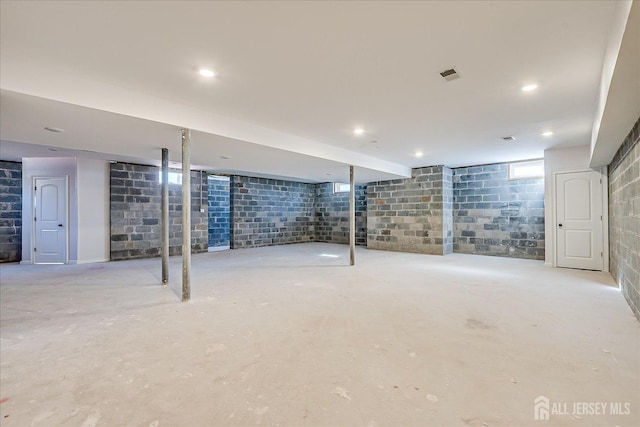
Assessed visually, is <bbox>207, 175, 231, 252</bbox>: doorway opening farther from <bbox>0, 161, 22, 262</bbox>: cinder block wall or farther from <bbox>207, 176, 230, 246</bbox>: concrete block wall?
<bbox>0, 161, 22, 262</bbox>: cinder block wall

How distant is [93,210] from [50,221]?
3.07 ft

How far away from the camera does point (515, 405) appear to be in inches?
66.4

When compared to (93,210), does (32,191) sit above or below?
above

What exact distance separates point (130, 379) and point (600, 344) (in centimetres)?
365

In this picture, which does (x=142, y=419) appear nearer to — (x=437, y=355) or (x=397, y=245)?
(x=437, y=355)

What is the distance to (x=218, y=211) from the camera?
11234 millimetres

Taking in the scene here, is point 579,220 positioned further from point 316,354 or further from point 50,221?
point 50,221

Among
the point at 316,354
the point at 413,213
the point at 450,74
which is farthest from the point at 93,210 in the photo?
the point at 413,213

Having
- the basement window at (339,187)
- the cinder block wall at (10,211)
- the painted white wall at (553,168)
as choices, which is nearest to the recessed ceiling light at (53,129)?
the cinder block wall at (10,211)

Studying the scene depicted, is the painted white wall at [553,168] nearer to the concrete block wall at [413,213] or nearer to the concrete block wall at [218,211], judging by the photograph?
the concrete block wall at [413,213]

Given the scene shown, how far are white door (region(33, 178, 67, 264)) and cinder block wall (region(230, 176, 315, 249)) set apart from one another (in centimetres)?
414

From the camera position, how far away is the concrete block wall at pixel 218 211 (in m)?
11.0

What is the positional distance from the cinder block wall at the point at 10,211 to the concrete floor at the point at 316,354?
356 cm

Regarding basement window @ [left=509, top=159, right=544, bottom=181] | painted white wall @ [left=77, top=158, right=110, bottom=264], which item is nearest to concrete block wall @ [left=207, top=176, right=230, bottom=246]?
painted white wall @ [left=77, top=158, right=110, bottom=264]
